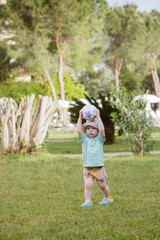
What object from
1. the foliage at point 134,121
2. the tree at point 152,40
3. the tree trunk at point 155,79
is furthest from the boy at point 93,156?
the tree trunk at point 155,79

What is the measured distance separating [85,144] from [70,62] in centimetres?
2711

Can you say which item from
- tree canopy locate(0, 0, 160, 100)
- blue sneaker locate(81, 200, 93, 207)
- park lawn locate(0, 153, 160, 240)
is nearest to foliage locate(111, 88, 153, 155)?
park lawn locate(0, 153, 160, 240)

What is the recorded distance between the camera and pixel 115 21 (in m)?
35.3

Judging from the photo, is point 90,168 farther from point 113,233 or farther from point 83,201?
point 113,233

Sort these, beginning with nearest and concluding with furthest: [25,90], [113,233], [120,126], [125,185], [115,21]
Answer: [113,233] < [125,185] < [120,126] < [25,90] < [115,21]

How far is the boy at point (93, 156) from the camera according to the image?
482 cm

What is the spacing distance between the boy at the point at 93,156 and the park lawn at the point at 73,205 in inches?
9.6

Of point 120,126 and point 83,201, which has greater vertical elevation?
point 120,126

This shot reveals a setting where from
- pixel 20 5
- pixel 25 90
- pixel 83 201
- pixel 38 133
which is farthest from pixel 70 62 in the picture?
pixel 83 201

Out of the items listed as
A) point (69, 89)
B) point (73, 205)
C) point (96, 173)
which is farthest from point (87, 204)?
point (69, 89)

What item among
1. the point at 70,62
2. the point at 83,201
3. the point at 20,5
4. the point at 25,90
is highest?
the point at 20,5

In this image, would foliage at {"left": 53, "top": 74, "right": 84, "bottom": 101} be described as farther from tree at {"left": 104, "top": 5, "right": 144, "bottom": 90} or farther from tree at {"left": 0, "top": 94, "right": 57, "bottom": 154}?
tree at {"left": 0, "top": 94, "right": 57, "bottom": 154}

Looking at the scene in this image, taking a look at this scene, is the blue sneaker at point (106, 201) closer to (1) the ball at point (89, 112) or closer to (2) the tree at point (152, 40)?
(1) the ball at point (89, 112)

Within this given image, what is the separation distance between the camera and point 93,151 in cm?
488
